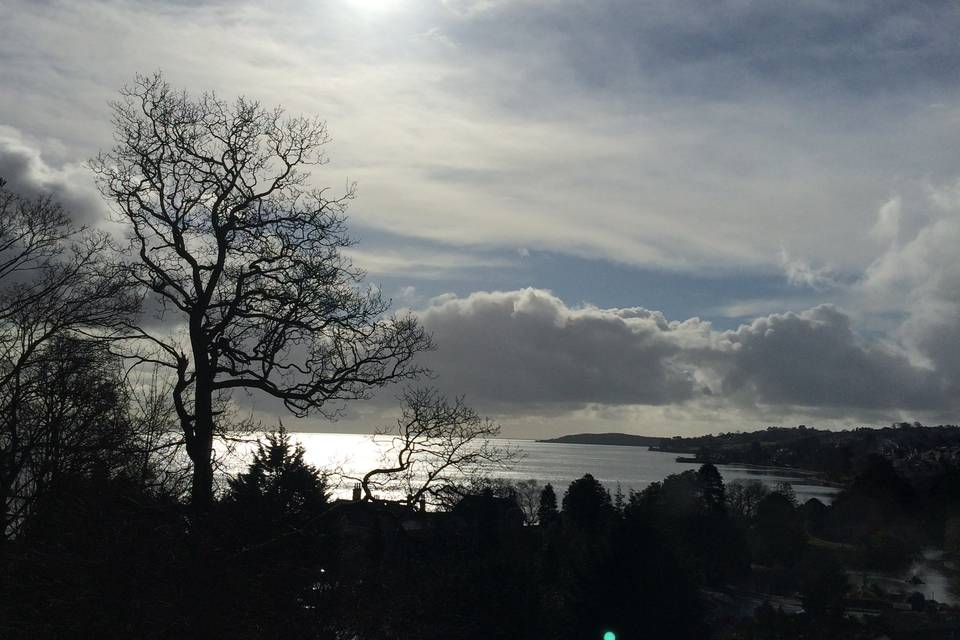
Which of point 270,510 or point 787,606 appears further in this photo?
point 787,606

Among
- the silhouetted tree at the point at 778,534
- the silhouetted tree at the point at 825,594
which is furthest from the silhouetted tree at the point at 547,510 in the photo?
the silhouetted tree at the point at 825,594

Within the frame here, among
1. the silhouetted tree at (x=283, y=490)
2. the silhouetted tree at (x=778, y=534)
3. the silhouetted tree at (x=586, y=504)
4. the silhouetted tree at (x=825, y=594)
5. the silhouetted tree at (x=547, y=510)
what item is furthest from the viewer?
the silhouetted tree at (x=547, y=510)

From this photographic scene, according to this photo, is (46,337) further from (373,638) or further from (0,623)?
(373,638)

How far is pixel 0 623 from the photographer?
8.83m

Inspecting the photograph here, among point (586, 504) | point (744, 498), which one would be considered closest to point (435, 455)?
point (586, 504)

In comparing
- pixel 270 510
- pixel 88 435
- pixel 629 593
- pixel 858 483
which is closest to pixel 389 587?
pixel 270 510

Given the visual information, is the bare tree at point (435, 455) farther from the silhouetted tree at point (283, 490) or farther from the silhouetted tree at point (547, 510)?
the silhouetted tree at point (547, 510)

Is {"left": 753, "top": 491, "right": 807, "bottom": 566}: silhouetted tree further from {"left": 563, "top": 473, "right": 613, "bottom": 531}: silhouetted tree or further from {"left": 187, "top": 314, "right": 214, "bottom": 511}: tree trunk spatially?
{"left": 187, "top": 314, "right": 214, "bottom": 511}: tree trunk

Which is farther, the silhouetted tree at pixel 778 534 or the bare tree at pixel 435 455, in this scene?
the silhouetted tree at pixel 778 534

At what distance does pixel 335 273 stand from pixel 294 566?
380cm

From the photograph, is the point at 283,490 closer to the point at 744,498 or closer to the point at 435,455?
the point at 435,455

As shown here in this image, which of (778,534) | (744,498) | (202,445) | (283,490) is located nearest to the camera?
(202,445)

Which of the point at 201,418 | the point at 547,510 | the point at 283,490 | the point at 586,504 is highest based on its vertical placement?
the point at 201,418

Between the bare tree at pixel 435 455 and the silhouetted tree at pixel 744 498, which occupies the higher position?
the bare tree at pixel 435 455
